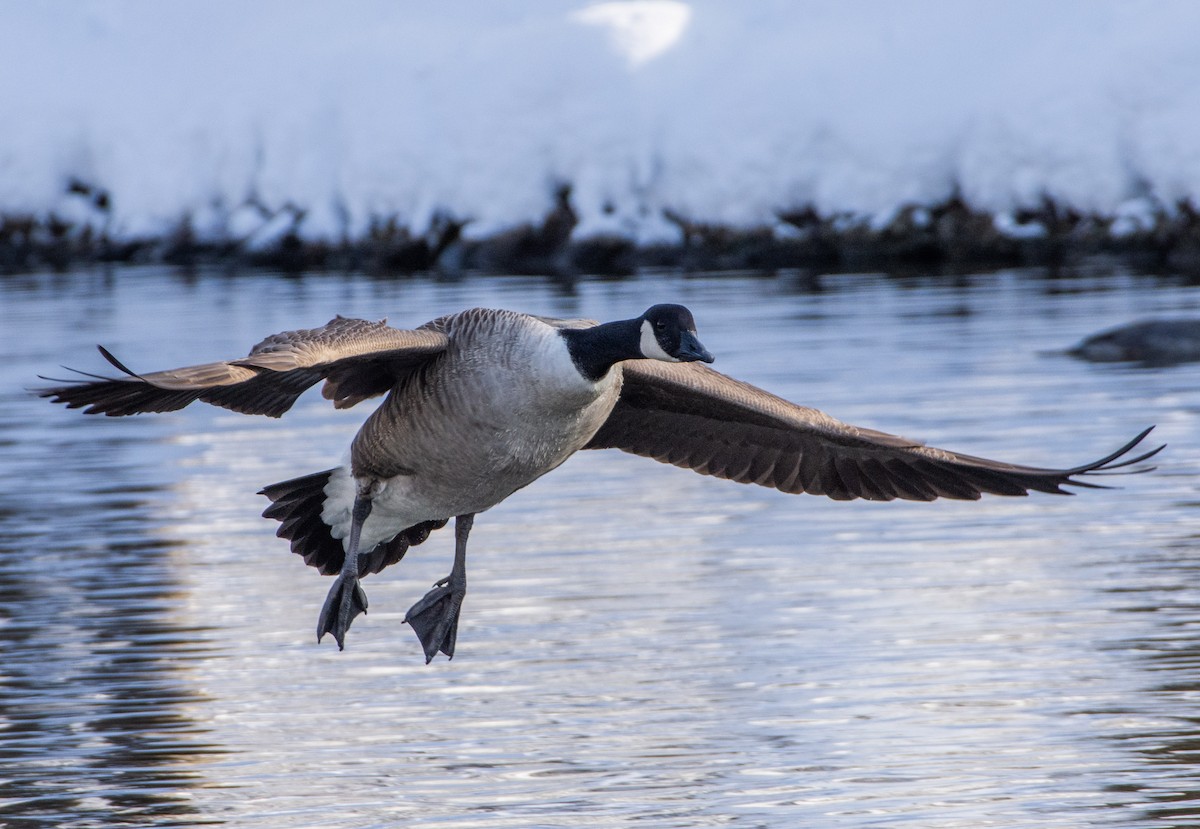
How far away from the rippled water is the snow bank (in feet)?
51.3

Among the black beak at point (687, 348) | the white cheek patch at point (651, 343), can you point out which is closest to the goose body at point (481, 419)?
the white cheek patch at point (651, 343)

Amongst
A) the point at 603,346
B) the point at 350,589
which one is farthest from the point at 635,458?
the point at 603,346

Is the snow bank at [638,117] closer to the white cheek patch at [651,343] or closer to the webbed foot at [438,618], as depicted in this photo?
the webbed foot at [438,618]

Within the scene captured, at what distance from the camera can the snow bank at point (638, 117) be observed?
109 ft

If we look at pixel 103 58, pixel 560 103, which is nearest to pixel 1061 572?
pixel 560 103

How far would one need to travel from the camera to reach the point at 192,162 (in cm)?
4262

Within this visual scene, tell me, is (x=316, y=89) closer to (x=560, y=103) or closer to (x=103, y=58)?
(x=560, y=103)

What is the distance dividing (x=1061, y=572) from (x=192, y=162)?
109 feet

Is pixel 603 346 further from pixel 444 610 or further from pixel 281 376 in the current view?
pixel 444 610

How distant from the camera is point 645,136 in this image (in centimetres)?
3741

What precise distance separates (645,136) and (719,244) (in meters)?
3.44

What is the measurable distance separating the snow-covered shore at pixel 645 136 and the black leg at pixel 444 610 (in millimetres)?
→ 23612

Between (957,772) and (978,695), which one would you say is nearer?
(957,772)

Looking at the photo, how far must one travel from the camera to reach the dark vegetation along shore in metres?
32.1
